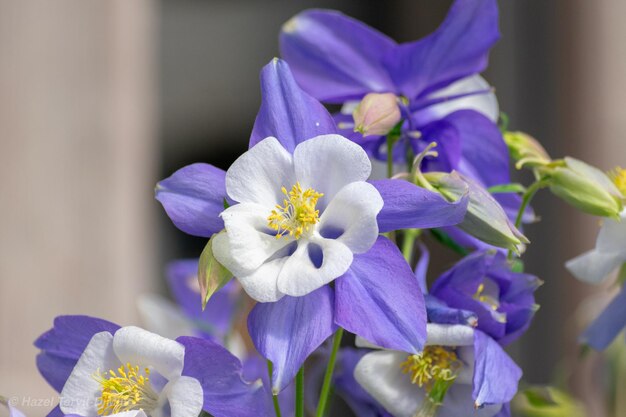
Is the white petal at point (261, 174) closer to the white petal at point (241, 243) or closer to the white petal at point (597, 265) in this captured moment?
the white petal at point (241, 243)

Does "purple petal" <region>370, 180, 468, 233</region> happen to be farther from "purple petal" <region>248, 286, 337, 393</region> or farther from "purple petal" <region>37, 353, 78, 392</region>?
"purple petal" <region>37, 353, 78, 392</region>

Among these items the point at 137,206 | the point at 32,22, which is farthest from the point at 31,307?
the point at 32,22

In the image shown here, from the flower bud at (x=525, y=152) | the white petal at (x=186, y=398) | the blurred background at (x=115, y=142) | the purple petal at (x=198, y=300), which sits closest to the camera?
the white petal at (x=186, y=398)

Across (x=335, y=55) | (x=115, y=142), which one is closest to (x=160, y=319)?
(x=335, y=55)

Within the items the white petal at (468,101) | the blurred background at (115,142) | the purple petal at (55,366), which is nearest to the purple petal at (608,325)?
the white petal at (468,101)

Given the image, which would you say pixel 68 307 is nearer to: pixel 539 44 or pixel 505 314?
pixel 539 44

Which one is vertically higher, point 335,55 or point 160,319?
point 335,55

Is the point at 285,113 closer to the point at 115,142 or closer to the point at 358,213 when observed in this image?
the point at 358,213
